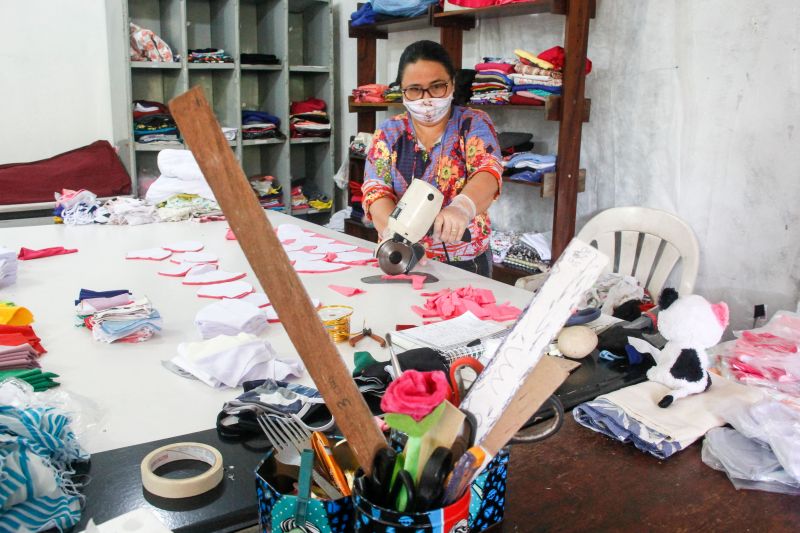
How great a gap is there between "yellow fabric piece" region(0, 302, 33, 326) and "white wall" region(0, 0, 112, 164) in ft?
12.3

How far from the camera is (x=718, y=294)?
318 centimetres

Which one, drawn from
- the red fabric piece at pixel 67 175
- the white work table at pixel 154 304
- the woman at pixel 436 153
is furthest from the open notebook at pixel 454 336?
the red fabric piece at pixel 67 175

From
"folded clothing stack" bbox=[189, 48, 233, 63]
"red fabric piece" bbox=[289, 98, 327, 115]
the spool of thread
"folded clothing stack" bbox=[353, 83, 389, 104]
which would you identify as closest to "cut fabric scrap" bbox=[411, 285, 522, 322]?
the spool of thread

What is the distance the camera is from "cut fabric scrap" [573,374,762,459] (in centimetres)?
Result: 115

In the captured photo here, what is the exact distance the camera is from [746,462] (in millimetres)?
1073

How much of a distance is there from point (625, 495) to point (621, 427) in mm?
188

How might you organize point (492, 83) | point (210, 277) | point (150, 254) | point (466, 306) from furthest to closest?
point (492, 83) < point (150, 254) < point (210, 277) < point (466, 306)

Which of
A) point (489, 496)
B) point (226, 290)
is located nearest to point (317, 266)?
point (226, 290)

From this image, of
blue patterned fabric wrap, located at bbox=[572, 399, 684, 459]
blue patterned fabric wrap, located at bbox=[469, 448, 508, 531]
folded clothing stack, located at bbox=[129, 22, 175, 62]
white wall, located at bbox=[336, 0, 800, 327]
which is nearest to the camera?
blue patterned fabric wrap, located at bbox=[469, 448, 508, 531]

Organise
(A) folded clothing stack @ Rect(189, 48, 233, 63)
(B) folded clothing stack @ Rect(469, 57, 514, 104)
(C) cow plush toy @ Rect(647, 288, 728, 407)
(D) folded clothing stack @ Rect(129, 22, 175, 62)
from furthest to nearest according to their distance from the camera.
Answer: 1. (A) folded clothing stack @ Rect(189, 48, 233, 63)
2. (D) folded clothing stack @ Rect(129, 22, 175, 62)
3. (B) folded clothing stack @ Rect(469, 57, 514, 104)
4. (C) cow plush toy @ Rect(647, 288, 728, 407)

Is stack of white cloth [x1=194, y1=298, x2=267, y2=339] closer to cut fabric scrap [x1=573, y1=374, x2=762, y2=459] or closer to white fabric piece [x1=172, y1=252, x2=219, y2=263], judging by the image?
white fabric piece [x1=172, y1=252, x2=219, y2=263]

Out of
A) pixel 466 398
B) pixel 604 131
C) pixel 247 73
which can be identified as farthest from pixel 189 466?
pixel 247 73

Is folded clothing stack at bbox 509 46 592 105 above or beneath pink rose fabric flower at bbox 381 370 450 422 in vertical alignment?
above

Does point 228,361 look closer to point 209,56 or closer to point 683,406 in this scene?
point 683,406
